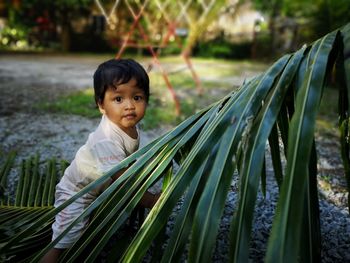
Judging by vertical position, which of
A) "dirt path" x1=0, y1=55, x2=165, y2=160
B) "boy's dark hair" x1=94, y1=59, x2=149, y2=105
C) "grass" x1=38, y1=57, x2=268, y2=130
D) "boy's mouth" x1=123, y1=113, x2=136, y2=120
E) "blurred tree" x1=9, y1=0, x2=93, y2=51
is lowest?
"dirt path" x1=0, y1=55, x2=165, y2=160

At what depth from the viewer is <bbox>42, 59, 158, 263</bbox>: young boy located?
124 centimetres

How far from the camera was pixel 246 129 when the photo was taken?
0.71 meters

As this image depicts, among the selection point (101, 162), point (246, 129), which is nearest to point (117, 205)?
point (246, 129)

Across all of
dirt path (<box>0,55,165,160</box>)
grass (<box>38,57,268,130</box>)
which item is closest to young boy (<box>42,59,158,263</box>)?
dirt path (<box>0,55,165,160</box>)

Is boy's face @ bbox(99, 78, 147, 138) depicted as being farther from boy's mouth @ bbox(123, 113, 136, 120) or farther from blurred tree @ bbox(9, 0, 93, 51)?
blurred tree @ bbox(9, 0, 93, 51)

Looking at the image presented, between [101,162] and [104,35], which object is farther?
[104,35]

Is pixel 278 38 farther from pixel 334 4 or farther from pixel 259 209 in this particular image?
pixel 259 209

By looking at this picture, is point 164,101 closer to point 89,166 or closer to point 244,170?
point 89,166

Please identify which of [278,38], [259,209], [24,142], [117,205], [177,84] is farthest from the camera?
[278,38]

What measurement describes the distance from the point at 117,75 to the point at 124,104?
0.34ft

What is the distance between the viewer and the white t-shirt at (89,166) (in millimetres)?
1228

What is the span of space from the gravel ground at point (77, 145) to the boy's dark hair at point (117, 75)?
23.3 inches

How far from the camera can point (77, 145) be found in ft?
9.09

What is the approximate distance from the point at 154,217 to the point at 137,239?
52mm
